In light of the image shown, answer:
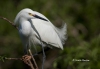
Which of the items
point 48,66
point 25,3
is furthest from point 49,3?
point 48,66

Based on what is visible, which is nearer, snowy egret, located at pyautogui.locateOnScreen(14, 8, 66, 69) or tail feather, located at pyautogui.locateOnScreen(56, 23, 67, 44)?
snowy egret, located at pyautogui.locateOnScreen(14, 8, 66, 69)

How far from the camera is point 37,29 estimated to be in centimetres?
547

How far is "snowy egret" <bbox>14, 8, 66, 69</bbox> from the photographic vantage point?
5223 millimetres

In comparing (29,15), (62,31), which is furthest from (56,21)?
(29,15)

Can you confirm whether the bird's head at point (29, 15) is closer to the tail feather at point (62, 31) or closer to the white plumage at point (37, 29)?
the white plumage at point (37, 29)

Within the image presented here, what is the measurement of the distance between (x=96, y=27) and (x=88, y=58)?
3.26 meters

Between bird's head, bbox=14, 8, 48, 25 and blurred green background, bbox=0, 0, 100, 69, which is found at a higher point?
bird's head, bbox=14, 8, 48, 25

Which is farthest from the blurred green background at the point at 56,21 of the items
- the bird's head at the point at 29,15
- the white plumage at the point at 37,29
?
the bird's head at the point at 29,15

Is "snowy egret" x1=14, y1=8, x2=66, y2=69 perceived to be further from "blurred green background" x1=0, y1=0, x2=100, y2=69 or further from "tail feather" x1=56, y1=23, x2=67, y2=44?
"blurred green background" x1=0, y1=0, x2=100, y2=69

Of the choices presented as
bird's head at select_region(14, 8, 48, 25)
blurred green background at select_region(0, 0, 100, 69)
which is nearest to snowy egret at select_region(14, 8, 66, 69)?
bird's head at select_region(14, 8, 48, 25)

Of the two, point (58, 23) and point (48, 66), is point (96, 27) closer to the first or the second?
point (58, 23)

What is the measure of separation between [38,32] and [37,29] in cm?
4

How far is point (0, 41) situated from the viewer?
8383mm

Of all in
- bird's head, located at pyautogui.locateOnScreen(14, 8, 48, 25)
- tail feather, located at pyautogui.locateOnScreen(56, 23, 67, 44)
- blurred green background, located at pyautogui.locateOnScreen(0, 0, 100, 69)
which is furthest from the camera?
blurred green background, located at pyautogui.locateOnScreen(0, 0, 100, 69)
